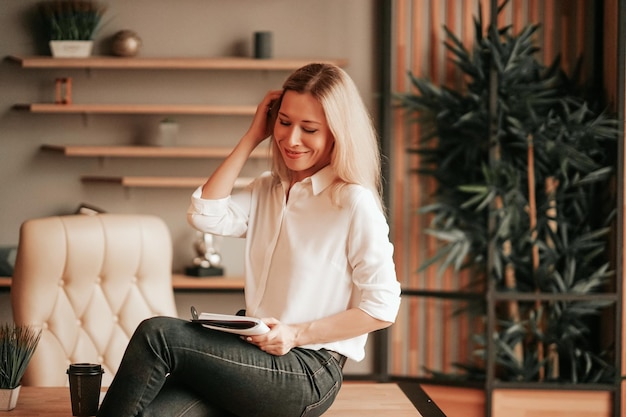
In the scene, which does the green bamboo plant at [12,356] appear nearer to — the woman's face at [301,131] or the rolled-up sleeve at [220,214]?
the rolled-up sleeve at [220,214]

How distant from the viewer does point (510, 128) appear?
4008mm

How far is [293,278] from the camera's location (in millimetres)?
2188

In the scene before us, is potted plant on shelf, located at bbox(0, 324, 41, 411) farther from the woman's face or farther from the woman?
the woman's face

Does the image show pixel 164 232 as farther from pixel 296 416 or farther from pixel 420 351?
pixel 420 351

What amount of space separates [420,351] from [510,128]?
1.21 meters

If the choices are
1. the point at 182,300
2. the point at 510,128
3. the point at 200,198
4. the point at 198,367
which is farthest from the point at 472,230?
the point at 198,367

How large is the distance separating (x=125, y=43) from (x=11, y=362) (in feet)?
7.89

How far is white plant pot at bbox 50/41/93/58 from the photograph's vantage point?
4.38m

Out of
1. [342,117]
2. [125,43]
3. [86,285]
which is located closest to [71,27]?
[125,43]

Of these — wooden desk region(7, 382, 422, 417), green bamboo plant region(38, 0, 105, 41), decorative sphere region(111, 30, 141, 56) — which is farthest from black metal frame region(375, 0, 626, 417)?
green bamboo plant region(38, 0, 105, 41)

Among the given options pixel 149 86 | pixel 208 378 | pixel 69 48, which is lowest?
pixel 208 378

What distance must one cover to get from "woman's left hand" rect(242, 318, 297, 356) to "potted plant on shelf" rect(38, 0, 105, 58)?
2755 mm

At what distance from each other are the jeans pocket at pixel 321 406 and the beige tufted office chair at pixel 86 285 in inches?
49.4

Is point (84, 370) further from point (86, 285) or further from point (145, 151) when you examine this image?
point (145, 151)
